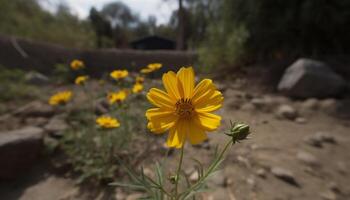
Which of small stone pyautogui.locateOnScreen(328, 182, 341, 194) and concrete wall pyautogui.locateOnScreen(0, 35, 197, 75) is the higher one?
concrete wall pyautogui.locateOnScreen(0, 35, 197, 75)

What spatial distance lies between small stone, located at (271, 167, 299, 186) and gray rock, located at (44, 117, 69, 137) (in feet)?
5.99

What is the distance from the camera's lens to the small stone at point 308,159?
248 cm

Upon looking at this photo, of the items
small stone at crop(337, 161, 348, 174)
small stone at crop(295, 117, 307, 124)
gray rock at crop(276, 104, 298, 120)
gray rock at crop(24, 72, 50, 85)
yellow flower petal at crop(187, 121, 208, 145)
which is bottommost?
small stone at crop(337, 161, 348, 174)

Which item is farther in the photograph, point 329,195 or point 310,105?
point 310,105

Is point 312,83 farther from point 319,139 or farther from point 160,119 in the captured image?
point 160,119

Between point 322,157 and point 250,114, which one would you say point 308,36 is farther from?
point 322,157

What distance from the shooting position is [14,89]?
4.32 metres

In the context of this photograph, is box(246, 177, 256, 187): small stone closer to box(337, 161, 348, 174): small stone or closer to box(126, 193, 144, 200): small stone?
box(126, 193, 144, 200): small stone

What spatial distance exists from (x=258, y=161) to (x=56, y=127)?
185 cm

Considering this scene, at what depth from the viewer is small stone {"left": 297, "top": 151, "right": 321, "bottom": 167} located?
2483 mm

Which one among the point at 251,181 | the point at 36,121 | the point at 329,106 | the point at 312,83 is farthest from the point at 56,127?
the point at 312,83

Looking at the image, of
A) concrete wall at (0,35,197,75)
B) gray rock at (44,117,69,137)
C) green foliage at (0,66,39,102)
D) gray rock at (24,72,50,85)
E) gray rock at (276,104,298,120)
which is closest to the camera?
gray rock at (44,117,69,137)

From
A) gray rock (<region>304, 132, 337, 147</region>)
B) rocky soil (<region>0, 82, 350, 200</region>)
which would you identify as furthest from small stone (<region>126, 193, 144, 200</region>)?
gray rock (<region>304, 132, 337, 147</region>)

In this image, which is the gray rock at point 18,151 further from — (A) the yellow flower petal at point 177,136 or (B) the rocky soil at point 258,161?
(A) the yellow flower petal at point 177,136
